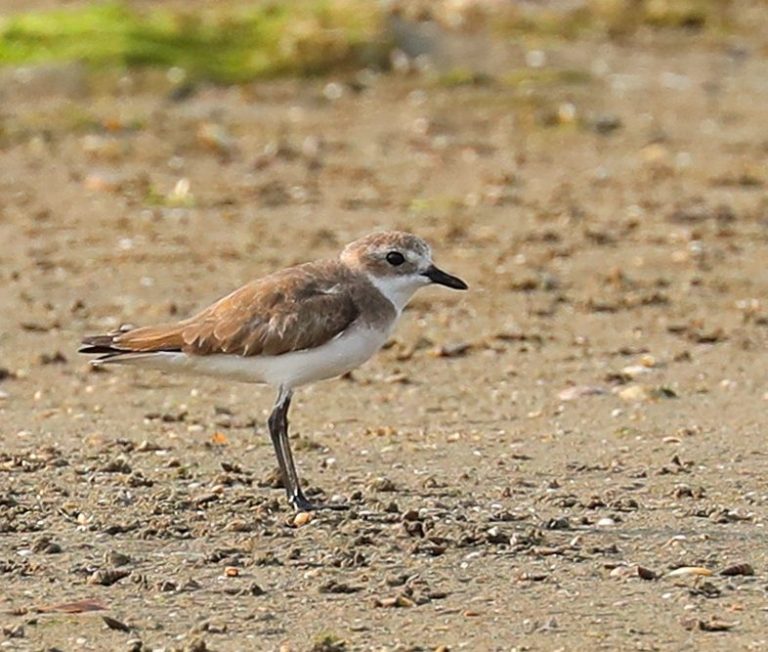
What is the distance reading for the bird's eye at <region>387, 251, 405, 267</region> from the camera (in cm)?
780

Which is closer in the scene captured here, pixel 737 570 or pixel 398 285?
pixel 737 570

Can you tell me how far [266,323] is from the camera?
7559 millimetres

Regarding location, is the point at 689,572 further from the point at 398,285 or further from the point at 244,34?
the point at 244,34

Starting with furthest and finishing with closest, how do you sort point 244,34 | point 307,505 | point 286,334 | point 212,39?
point 244,34
point 212,39
point 286,334
point 307,505

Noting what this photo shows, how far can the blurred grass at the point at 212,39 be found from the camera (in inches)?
638

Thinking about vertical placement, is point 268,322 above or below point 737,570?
above

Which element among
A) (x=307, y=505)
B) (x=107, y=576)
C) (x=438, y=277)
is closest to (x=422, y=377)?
(x=438, y=277)

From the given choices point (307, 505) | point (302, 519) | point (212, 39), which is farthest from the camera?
point (212, 39)

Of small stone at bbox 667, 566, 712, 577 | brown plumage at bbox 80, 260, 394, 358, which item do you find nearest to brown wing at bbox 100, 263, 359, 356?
brown plumage at bbox 80, 260, 394, 358

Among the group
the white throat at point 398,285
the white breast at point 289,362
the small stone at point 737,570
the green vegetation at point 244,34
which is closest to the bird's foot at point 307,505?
the white breast at point 289,362

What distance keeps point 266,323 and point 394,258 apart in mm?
598

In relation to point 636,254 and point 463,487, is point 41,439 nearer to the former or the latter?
point 463,487

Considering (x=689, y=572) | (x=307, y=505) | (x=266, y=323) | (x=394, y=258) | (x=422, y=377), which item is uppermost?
(x=394, y=258)

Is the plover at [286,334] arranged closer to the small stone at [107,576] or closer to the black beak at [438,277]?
the black beak at [438,277]
